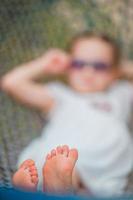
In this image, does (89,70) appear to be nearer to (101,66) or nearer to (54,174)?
(101,66)

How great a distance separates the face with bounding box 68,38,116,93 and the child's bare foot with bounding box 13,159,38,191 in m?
0.38

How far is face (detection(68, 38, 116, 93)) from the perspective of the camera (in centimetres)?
104

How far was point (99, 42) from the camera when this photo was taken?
1037 millimetres

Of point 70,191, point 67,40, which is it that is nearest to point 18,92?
point 67,40

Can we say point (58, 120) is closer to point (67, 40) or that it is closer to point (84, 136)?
point (84, 136)

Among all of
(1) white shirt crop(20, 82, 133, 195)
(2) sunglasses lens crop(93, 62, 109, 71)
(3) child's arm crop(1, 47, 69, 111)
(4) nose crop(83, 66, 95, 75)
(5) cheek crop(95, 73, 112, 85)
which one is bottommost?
(1) white shirt crop(20, 82, 133, 195)

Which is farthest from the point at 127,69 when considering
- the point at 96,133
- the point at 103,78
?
the point at 96,133

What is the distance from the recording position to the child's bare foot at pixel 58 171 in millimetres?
647

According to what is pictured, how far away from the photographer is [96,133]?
955mm

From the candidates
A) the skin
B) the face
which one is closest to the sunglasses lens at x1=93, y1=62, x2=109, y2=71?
the face

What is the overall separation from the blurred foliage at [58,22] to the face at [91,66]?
0.03 m

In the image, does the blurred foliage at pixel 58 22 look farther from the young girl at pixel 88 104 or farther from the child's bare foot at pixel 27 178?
the child's bare foot at pixel 27 178

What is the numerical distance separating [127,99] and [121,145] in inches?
4.6

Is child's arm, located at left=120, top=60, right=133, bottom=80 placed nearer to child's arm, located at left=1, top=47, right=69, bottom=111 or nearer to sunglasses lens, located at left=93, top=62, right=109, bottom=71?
sunglasses lens, located at left=93, top=62, right=109, bottom=71
